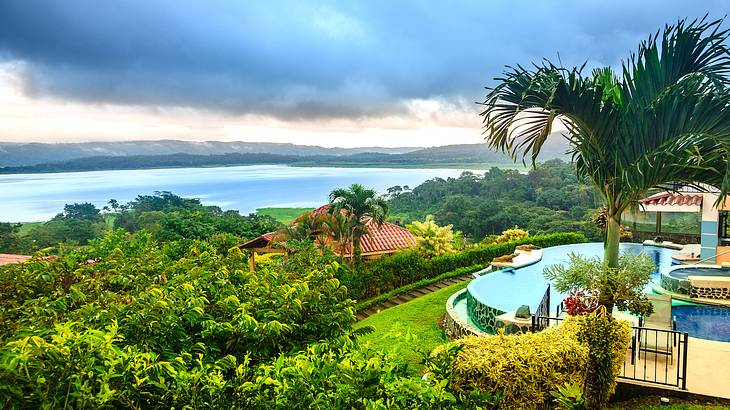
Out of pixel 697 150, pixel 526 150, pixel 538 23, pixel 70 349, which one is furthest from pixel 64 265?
pixel 538 23

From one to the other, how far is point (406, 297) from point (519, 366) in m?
10.9

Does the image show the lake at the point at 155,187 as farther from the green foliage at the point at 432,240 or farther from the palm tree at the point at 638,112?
the palm tree at the point at 638,112

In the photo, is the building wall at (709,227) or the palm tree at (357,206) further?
the palm tree at (357,206)

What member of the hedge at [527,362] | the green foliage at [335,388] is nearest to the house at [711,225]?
the hedge at [527,362]

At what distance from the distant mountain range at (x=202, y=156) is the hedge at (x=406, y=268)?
117ft

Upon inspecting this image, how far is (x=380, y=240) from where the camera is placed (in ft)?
70.4

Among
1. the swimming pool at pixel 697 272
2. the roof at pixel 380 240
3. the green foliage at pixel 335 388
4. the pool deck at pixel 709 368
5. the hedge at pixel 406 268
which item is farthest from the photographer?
the roof at pixel 380 240

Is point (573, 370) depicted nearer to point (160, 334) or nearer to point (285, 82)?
point (160, 334)

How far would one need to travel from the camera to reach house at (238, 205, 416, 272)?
19.5 meters

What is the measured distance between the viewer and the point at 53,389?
77.1 inches

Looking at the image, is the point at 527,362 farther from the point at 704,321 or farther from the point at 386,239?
the point at 386,239

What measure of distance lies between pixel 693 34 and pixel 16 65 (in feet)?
50.4

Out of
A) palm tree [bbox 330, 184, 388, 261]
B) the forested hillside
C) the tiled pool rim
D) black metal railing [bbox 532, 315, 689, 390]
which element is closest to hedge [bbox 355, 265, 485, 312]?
palm tree [bbox 330, 184, 388, 261]

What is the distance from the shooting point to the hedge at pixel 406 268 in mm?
14688
